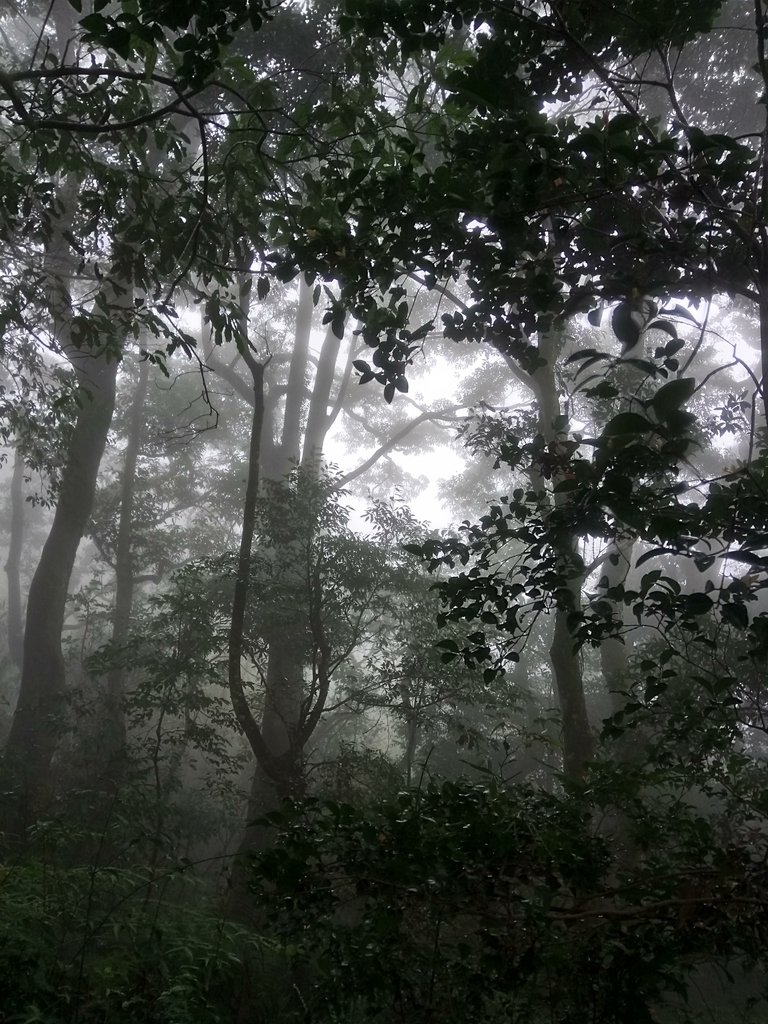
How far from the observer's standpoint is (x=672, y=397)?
147 cm

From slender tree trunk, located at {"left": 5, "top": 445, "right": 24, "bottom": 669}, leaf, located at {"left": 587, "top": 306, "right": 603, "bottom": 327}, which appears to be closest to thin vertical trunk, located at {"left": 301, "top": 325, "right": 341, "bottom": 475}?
slender tree trunk, located at {"left": 5, "top": 445, "right": 24, "bottom": 669}

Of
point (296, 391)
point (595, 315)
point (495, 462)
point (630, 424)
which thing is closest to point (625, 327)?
point (595, 315)

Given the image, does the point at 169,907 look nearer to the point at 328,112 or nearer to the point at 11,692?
the point at 328,112

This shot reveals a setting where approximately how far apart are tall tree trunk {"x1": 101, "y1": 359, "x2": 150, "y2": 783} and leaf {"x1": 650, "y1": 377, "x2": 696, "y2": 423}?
24.7ft

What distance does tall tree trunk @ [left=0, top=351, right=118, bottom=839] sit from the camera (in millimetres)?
7477

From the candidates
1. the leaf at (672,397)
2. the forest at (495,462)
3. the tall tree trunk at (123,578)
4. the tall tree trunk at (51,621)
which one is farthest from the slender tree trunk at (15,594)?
the leaf at (672,397)

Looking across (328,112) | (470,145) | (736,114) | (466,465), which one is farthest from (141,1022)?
(466,465)

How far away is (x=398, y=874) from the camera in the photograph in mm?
1822

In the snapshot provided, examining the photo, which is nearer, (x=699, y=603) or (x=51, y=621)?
(x=699, y=603)

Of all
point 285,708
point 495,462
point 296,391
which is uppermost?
point 296,391

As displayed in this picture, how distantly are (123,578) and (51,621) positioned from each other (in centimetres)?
358

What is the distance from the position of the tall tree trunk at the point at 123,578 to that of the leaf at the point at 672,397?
752 cm

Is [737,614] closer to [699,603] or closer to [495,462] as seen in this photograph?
[699,603]

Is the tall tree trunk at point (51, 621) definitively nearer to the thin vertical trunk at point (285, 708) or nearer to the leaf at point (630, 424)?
the thin vertical trunk at point (285, 708)
